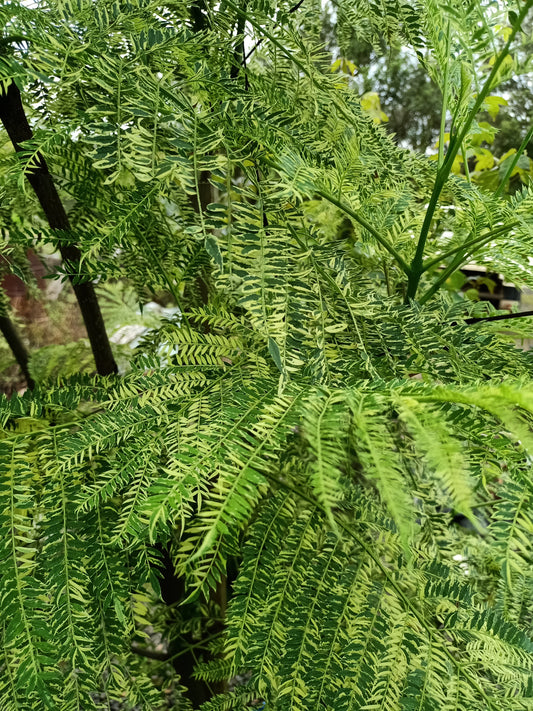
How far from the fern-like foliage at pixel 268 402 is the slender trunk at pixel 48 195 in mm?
23

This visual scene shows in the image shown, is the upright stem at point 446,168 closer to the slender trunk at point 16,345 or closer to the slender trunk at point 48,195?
the slender trunk at point 48,195

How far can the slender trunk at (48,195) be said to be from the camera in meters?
0.34

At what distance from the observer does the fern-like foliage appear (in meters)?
0.20

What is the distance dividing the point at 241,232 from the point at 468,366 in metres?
0.14

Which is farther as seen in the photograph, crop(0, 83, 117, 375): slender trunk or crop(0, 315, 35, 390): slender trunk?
crop(0, 315, 35, 390): slender trunk

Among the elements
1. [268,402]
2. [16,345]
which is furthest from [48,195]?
[16,345]

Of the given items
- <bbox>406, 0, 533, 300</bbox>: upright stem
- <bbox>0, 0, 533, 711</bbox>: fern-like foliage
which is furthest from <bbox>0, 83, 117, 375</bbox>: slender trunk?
<bbox>406, 0, 533, 300</bbox>: upright stem

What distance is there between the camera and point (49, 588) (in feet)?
0.83

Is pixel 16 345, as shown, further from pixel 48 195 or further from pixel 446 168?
pixel 446 168

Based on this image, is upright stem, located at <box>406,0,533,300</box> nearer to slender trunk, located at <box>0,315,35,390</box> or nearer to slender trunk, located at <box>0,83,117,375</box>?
slender trunk, located at <box>0,83,117,375</box>

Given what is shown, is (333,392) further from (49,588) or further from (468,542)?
(468,542)

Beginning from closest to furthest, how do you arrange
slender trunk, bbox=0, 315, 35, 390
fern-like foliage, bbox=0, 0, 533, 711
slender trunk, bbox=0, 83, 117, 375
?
fern-like foliage, bbox=0, 0, 533, 711, slender trunk, bbox=0, 83, 117, 375, slender trunk, bbox=0, 315, 35, 390

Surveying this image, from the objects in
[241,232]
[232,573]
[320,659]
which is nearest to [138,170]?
[241,232]

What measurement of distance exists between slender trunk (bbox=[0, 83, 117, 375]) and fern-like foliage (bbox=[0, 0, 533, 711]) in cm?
2
